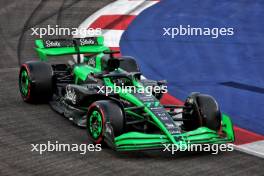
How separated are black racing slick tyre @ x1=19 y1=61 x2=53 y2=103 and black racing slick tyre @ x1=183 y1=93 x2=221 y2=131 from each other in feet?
10.5

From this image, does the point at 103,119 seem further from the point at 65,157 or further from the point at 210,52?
the point at 210,52

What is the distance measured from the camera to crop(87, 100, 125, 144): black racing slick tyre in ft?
30.3

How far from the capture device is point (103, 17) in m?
19.6

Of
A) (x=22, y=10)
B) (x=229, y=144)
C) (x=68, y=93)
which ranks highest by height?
(x=22, y=10)

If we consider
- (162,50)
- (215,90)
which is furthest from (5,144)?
(162,50)

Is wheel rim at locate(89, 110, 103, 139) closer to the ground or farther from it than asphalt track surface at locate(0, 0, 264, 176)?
farther from it

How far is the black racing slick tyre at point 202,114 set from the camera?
381 inches

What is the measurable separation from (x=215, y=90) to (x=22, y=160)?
571 centimetres

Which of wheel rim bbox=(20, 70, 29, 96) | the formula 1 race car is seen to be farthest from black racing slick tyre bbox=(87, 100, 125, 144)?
wheel rim bbox=(20, 70, 29, 96)

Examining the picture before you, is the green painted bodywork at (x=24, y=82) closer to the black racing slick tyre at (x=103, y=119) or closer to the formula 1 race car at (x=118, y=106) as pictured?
the formula 1 race car at (x=118, y=106)

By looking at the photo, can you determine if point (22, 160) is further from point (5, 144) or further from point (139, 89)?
point (139, 89)

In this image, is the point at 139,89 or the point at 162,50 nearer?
the point at 139,89

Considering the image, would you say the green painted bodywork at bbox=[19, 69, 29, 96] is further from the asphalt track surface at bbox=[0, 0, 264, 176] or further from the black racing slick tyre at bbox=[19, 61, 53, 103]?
the asphalt track surface at bbox=[0, 0, 264, 176]

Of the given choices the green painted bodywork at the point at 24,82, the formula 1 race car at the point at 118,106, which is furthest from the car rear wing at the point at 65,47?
the green painted bodywork at the point at 24,82
